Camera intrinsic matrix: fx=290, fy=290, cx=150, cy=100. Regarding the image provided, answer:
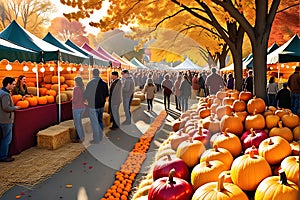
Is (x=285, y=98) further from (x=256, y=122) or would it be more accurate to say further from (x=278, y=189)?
(x=278, y=189)

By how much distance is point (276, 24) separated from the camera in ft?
69.6

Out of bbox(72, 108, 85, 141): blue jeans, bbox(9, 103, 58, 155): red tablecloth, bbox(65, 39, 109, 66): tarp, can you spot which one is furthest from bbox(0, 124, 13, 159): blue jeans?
bbox(65, 39, 109, 66): tarp

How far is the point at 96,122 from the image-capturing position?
8.59 meters

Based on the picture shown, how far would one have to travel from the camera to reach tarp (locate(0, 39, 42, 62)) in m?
6.83

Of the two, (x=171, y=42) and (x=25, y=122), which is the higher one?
(x=171, y=42)

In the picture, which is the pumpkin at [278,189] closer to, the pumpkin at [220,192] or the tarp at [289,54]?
the pumpkin at [220,192]

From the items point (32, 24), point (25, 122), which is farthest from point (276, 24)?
point (32, 24)

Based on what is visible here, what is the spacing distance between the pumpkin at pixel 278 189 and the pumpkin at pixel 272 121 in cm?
191

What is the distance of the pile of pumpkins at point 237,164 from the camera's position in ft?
7.16

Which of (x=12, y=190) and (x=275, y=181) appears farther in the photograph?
(x=12, y=190)

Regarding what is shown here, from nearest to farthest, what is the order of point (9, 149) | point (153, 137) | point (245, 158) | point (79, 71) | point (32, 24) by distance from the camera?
point (245, 158) → point (9, 149) → point (153, 137) → point (79, 71) → point (32, 24)

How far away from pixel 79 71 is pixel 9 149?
37.4 feet

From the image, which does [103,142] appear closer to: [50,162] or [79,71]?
[50,162]

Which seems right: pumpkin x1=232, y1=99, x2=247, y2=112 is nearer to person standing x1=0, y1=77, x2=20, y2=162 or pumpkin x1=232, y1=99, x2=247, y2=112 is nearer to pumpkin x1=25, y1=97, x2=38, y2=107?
person standing x1=0, y1=77, x2=20, y2=162
